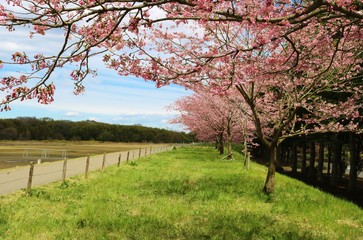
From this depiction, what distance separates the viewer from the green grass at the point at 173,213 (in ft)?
29.6

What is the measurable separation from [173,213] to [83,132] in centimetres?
17019

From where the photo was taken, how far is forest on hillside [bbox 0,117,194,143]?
148125 mm

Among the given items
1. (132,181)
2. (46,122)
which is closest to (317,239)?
(132,181)

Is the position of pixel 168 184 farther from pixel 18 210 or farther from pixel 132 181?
pixel 18 210

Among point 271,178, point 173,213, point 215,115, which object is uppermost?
point 215,115

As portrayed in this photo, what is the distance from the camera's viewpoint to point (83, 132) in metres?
175

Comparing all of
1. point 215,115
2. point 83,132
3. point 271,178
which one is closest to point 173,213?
point 271,178

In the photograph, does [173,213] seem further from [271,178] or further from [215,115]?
[215,115]

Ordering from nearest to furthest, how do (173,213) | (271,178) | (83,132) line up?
1. (173,213)
2. (271,178)
3. (83,132)

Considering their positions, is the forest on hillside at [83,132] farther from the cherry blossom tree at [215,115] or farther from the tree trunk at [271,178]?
the tree trunk at [271,178]

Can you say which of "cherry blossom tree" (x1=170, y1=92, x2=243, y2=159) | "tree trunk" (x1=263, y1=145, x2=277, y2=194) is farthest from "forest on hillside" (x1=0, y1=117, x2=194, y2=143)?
"tree trunk" (x1=263, y1=145, x2=277, y2=194)

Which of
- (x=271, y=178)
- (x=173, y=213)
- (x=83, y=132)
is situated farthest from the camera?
(x=83, y=132)

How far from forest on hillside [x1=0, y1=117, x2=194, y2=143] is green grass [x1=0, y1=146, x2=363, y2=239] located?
134 m

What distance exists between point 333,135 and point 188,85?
22.6m
